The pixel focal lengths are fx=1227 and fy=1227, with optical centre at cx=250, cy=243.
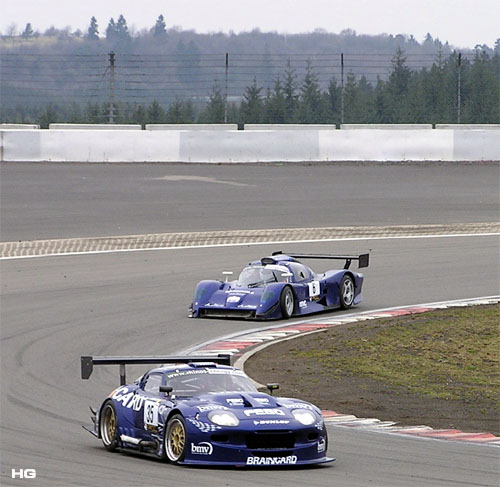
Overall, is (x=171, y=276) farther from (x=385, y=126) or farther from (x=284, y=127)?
(x=385, y=126)

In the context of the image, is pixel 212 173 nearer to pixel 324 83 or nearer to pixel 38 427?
pixel 324 83

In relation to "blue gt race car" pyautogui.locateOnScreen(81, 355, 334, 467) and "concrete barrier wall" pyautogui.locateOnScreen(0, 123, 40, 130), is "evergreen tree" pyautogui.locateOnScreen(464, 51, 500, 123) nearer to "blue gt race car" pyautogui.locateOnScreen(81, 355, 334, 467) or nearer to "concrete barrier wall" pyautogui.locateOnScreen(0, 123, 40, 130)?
"concrete barrier wall" pyautogui.locateOnScreen(0, 123, 40, 130)

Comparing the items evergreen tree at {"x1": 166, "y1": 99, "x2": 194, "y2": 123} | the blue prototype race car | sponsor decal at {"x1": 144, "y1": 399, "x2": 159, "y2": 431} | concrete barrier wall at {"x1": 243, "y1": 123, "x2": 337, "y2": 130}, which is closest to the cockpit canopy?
the blue prototype race car

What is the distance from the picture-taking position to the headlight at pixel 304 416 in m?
10.2

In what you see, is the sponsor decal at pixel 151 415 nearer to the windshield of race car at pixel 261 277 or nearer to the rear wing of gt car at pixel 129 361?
the rear wing of gt car at pixel 129 361

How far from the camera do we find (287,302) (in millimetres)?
20484

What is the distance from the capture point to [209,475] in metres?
9.70

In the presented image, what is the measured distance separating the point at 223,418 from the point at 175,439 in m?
0.49

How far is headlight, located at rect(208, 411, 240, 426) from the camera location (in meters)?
9.96

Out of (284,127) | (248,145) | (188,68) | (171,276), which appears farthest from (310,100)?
(171,276)

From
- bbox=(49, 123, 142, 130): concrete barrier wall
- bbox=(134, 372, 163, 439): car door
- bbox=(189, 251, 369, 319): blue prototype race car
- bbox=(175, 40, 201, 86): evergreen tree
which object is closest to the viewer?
bbox=(134, 372, 163, 439): car door

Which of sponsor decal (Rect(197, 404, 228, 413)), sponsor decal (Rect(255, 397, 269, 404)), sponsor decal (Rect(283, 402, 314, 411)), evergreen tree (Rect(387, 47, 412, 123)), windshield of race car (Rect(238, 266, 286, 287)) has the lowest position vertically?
windshield of race car (Rect(238, 266, 286, 287))

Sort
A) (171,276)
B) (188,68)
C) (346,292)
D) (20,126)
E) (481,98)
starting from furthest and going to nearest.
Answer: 1. (188,68)
2. (481,98)
3. (20,126)
4. (171,276)
5. (346,292)

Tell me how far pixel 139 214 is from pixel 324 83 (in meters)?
16.9
